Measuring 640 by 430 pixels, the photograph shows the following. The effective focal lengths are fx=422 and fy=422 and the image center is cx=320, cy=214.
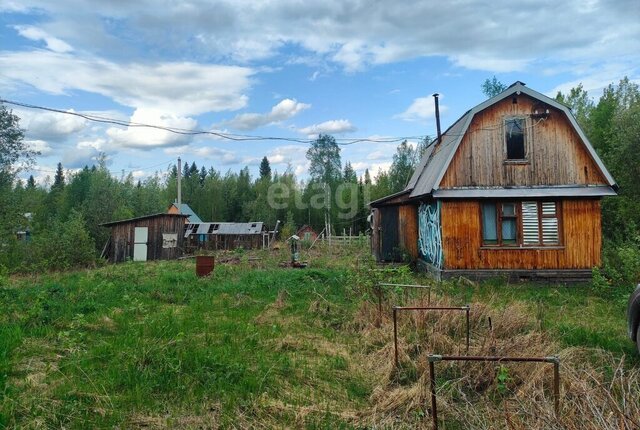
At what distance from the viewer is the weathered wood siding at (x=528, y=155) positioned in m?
13.6

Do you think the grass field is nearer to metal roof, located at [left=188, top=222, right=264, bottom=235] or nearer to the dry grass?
the dry grass

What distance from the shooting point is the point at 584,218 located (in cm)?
1350

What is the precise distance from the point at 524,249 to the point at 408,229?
532 cm

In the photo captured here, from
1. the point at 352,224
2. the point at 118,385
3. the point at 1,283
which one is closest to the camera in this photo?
the point at 118,385

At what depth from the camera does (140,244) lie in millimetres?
26781

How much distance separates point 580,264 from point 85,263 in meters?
22.8

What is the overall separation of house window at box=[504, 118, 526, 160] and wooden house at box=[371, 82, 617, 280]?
1.2 inches

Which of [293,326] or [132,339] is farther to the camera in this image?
[293,326]

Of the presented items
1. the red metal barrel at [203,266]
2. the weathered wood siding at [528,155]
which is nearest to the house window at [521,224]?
the weathered wood siding at [528,155]

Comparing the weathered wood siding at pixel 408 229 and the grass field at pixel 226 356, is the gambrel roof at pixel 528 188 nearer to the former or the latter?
the grass field at pixel 226 356

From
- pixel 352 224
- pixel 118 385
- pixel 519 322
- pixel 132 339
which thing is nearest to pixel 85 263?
pixel 132 339

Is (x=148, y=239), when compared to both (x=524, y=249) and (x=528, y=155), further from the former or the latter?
(x=528, y=155)

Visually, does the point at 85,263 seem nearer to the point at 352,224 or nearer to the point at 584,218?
the point at 584,218

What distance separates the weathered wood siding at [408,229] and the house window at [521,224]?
13.5 ft
